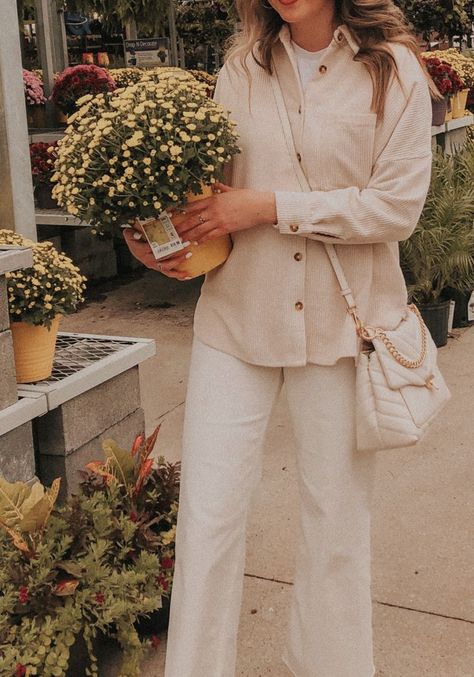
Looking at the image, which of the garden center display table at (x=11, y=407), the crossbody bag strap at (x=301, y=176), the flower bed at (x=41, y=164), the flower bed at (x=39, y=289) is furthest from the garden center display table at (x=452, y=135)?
the crossbody bag strap at (x=301, y=176)

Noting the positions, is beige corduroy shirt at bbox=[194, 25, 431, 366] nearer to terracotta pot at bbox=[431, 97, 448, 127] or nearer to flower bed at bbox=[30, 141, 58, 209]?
flower bed at bbox=[30, 141, 58, 209]

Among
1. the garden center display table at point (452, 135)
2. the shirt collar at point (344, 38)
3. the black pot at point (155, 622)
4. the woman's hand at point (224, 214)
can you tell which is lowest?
the black pot at point (155, 622)

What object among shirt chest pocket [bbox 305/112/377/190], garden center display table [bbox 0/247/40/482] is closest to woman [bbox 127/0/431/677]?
shirt chest pocket [bbox 305/112/377/190]

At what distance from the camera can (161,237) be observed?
199cm

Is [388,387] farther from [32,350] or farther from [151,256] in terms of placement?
[32,350]

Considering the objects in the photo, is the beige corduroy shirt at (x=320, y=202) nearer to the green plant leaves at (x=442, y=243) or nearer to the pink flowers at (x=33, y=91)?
A: the green plant leaves at (x=442, y=243)

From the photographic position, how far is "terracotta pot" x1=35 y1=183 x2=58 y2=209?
6164 millimetres

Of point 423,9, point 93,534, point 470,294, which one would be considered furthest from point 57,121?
point 93,534

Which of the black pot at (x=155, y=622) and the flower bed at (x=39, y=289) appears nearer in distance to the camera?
the black pot at (x=155, y=622)

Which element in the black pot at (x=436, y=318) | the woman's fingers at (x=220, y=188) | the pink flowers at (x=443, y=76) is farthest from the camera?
the pink flowers at (x=443, y=76)

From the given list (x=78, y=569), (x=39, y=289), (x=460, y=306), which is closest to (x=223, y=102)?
(x=39, y=289)

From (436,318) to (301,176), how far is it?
11.8ft

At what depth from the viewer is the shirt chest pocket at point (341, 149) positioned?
1927mm

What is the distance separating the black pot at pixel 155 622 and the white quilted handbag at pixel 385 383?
3.01 feet
